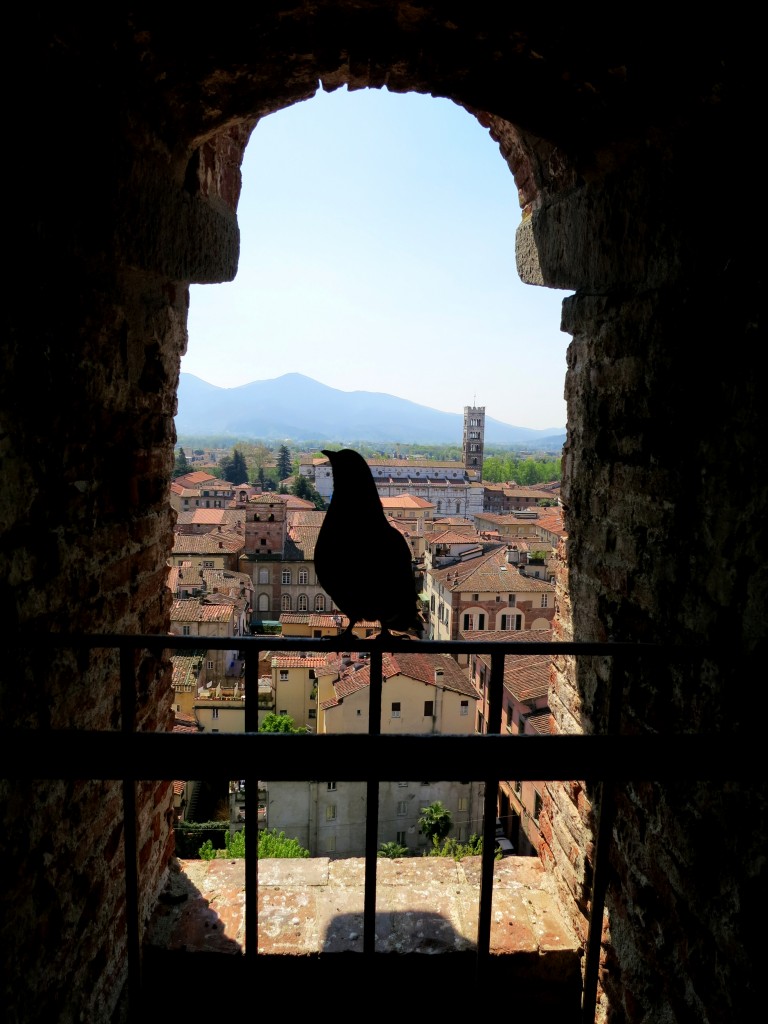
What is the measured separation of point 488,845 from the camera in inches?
55.4

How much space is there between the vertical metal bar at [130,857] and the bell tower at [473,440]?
243 feet

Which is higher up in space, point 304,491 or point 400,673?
point 304,491

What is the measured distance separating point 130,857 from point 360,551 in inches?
34.1

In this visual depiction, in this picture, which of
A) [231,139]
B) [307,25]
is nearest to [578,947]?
[307,25]

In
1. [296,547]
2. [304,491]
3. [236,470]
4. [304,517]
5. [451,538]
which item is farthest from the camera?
[236,470]

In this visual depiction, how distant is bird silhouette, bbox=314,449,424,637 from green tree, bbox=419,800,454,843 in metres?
13.0

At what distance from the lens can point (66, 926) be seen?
5.41 ft

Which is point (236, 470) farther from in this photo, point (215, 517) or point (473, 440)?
point (215, 517)

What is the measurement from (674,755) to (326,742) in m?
0.46

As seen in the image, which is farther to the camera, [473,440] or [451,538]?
[473,440]

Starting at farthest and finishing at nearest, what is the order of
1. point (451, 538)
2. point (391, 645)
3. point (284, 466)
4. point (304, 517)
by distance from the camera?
1. point (284, 466)
2. point (304, 517)
3. point (451, 538)
4. point (391, 645)

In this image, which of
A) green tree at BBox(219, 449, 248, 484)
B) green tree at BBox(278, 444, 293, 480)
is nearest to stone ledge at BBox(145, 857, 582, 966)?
green tree at BBox(219, 449, 248, 484)

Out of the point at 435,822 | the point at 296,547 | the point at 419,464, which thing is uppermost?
the point at 419,464

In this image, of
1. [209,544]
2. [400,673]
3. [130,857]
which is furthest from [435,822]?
[209,544]
